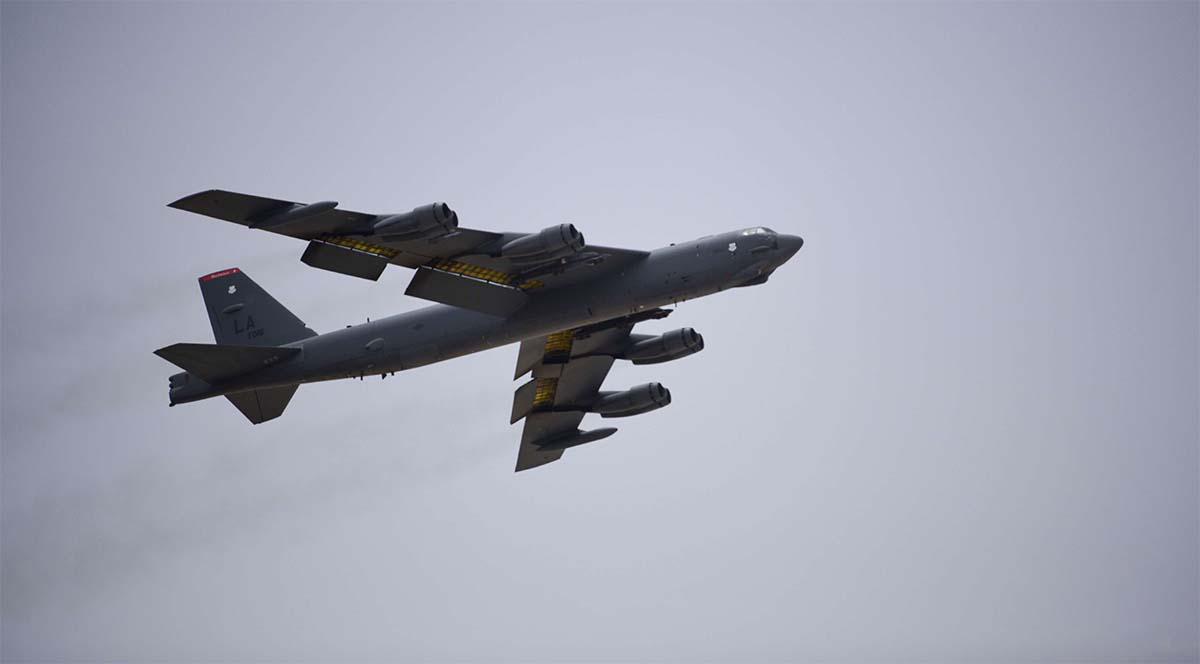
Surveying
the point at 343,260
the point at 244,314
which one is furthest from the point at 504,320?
the point at 244,314

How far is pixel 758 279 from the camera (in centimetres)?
3703

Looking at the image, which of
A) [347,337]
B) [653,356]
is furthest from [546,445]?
[347,337]

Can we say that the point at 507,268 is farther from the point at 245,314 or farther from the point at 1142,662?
Result: the point at 1142,662

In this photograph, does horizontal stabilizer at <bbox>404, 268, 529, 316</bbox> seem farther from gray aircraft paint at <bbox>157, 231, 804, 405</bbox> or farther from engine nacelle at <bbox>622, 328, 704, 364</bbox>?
engine nacelle at <bbox>622, 328, 704, 364</bbox>

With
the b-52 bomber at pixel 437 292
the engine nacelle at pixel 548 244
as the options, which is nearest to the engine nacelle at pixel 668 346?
the b-52 bomber at pixel 437 292

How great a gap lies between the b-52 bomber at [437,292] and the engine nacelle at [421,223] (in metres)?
0.03

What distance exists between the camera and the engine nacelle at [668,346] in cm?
4225

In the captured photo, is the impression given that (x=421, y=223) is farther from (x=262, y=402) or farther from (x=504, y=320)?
(x=262, y=402)

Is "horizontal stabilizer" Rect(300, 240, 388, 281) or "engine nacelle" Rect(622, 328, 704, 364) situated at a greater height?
"horizontal stabilizer" Rect(300, 240, 388, 281)

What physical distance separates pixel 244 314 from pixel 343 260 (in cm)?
791

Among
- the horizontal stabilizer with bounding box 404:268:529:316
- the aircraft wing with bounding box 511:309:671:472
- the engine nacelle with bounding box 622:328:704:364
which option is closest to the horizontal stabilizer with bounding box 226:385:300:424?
the horizontal stabilizer with bounding box 404:268:529:316

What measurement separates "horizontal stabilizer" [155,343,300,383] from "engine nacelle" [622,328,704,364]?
11648mm

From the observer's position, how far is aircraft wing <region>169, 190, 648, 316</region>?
3362 centimetres

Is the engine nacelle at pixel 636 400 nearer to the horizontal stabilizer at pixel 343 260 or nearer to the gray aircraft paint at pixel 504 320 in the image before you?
the gray aircraft paint at pixel 504 320
